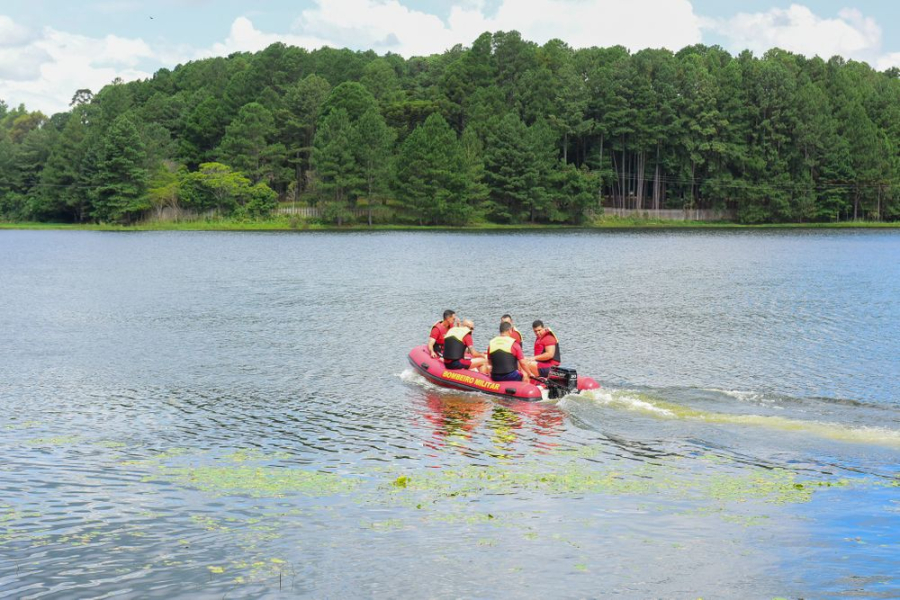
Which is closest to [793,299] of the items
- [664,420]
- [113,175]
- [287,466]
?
[664,420]

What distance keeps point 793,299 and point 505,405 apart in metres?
26.7

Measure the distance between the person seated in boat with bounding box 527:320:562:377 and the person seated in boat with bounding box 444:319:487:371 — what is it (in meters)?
1.31

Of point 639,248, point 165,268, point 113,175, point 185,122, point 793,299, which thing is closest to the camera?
point 793,299

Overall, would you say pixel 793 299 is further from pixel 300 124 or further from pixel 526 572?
pixel 300 124

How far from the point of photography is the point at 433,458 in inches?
624

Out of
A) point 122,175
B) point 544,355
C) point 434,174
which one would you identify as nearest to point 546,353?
point 544,355

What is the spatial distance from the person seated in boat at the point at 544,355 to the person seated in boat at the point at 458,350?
4.30 feet

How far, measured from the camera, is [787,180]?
114562mm

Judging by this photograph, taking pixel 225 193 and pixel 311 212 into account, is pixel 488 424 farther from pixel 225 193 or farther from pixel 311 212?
pixel 225 193

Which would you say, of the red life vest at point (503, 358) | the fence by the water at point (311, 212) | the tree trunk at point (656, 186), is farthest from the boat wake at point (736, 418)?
the tree trunk at point (656, 186)

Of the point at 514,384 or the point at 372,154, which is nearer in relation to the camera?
the point at 514,384

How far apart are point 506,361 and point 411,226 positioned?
88.8m

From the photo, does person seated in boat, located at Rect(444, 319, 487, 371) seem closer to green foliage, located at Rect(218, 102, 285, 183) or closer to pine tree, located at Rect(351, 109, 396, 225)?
pine tree, located at Rect(351, 109, 396, 225)

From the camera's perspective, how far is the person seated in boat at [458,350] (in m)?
21.9
